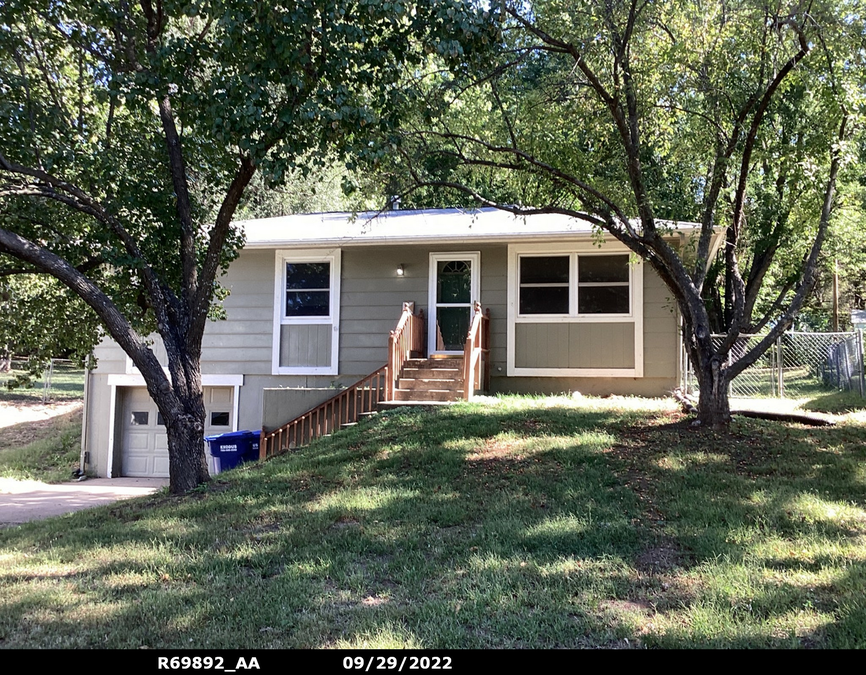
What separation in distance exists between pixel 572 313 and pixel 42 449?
493 inches

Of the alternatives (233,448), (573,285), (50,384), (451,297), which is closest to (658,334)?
(573,285)

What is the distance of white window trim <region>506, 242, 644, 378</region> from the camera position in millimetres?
10836

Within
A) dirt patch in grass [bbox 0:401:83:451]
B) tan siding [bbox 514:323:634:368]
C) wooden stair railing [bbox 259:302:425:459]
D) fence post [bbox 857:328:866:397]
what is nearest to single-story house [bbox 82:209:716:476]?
tan siding [bbox 514:323:634:368]

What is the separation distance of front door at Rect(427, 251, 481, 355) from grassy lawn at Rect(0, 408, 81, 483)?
313 inches

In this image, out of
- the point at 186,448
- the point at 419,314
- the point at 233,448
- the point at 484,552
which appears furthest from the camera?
the point at 419,314

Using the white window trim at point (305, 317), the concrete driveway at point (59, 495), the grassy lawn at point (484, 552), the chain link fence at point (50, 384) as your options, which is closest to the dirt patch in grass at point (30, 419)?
the chain link fence at point (50, 384)

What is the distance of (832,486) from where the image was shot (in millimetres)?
5434

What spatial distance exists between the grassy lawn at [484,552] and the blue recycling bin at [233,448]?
3210 mm

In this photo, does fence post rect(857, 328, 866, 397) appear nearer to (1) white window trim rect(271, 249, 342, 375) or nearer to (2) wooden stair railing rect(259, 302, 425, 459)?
(2) wooden stair railing rect(259, 302, 425, 459)

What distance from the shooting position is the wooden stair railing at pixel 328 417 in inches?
394

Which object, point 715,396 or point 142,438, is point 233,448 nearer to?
point 142,438

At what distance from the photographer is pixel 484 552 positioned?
14.0ft

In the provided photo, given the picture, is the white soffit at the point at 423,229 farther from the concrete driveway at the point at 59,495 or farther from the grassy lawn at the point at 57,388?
the grassy lawn at the point at 57,388

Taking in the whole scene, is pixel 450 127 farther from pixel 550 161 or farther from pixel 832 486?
pixel 832 486
